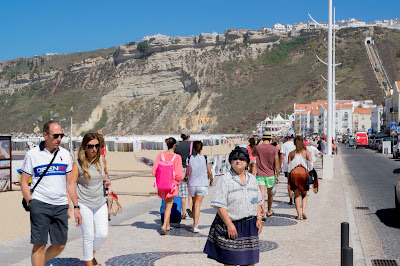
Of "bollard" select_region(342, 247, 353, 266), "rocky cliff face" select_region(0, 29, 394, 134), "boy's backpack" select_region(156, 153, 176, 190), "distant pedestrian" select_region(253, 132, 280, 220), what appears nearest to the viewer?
"bollard" select_region(342, 247, 353, 266)

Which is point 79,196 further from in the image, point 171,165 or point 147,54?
point 147,54

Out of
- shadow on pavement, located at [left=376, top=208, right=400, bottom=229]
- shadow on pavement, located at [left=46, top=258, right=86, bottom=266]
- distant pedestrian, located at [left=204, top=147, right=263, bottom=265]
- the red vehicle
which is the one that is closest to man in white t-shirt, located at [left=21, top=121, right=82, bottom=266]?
shadow on pavement, located at [left=46, top=258, right=86, bottom=266]

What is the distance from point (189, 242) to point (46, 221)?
304cm

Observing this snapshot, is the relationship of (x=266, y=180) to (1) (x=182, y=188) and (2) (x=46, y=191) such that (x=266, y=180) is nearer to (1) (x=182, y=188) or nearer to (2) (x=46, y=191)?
(1) (x=182, y=188)

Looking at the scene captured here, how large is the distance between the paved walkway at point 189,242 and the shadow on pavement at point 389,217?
60cm

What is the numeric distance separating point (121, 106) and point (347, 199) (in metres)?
117

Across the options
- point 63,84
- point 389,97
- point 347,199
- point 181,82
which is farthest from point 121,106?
point 347,199

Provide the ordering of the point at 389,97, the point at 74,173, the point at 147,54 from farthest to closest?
1. the point at 147,54
2. the point at 389,97
3. the point at 74,173

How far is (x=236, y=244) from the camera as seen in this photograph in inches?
173

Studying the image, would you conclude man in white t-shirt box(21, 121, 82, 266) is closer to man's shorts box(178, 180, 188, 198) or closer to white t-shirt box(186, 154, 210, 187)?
white t-shirt box(186, 154, 210, 187)

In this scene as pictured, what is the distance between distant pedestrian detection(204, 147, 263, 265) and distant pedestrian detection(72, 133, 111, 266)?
1.74m

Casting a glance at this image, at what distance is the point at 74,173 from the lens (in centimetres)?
566

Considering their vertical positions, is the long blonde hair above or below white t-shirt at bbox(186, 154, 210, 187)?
above

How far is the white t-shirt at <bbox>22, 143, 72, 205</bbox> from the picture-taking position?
16.3 ft
